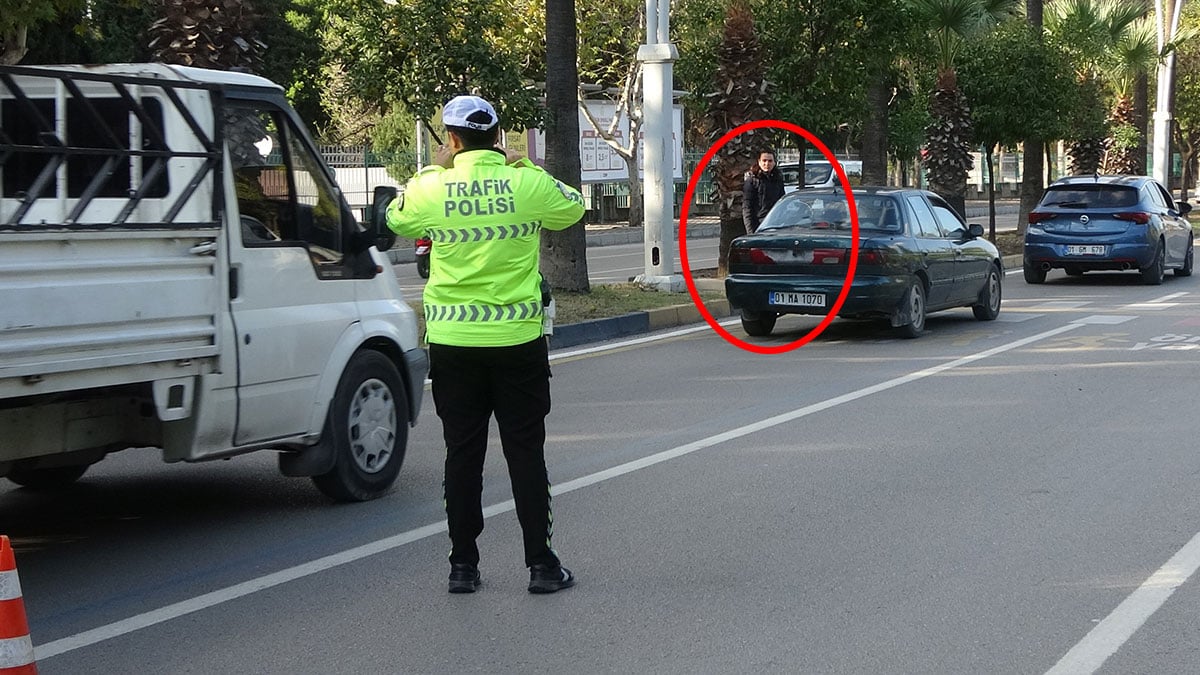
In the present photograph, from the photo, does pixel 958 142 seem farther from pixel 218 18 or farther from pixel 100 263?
pixel 100 263

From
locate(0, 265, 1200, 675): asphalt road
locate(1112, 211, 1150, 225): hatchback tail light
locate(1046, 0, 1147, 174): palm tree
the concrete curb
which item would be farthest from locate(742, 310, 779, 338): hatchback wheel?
locate(1046, 0, 1147, 174): palm tree

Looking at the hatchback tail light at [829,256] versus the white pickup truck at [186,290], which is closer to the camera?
the white pickup truck at [186,290]

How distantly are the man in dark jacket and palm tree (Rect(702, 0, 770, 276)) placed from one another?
3.53m

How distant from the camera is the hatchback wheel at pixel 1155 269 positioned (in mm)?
22188

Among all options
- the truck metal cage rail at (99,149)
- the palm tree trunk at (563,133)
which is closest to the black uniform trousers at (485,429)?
the truck metal cage rail at (99,149)

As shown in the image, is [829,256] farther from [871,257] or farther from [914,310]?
[914,310]

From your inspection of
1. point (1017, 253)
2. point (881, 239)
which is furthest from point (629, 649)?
point (1017, 253)

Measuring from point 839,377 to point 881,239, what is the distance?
279 centimetres

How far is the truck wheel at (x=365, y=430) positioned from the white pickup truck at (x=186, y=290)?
0.01 meters

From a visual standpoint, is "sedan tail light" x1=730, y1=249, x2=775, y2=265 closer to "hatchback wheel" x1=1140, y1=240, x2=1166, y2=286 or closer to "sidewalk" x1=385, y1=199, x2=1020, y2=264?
"hatchback wheel" x1=1140, y1=240, x2=1166, y2=286

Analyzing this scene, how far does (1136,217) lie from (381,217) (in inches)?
670

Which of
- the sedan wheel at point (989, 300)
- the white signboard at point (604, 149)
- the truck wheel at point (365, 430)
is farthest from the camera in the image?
the white signboard at point (604, 149)

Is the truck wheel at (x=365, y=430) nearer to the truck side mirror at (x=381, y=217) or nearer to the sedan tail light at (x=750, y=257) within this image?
the truck side mirror at (x=381, y=217)

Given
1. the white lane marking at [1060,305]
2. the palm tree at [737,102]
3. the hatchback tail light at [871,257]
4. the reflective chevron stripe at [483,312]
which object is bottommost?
the white lane marking at [1060,305]
